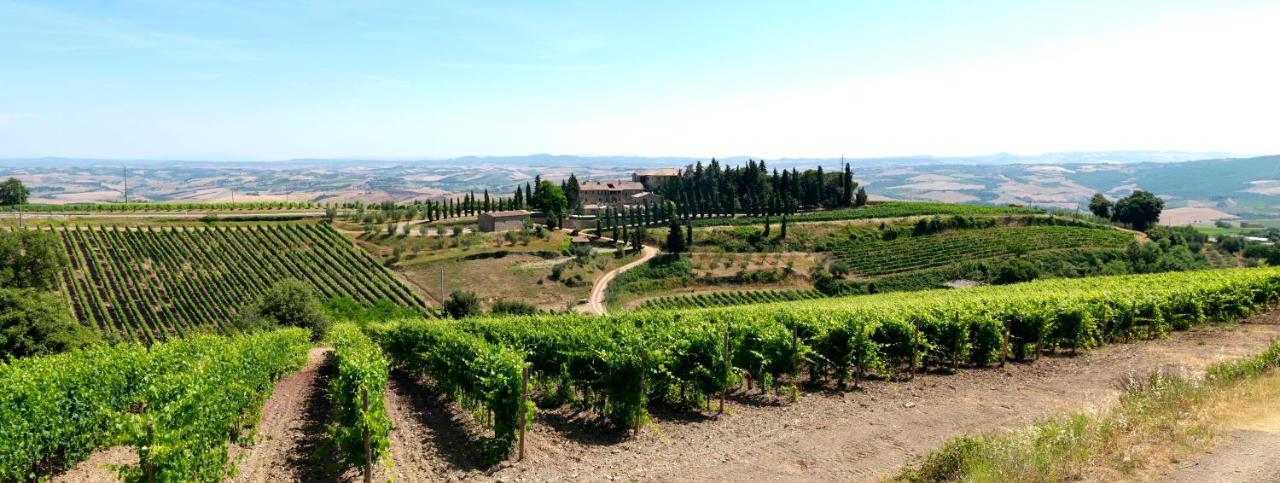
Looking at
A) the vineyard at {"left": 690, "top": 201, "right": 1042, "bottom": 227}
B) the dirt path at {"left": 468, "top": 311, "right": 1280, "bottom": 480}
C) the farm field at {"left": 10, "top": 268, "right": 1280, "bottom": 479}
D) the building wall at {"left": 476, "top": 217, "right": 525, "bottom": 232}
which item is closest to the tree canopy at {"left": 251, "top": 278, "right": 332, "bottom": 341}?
the farm field at {"left": 10, "top": 268, "right": 1280, "bottom": 479}

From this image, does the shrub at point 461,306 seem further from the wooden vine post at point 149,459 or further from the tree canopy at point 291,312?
the wooden vine post at point 149,459

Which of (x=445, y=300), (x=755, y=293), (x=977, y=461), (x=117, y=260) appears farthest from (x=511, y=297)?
(x=977, y=461)

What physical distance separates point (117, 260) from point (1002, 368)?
8940 cm

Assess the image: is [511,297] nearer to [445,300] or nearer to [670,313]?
[445,300]

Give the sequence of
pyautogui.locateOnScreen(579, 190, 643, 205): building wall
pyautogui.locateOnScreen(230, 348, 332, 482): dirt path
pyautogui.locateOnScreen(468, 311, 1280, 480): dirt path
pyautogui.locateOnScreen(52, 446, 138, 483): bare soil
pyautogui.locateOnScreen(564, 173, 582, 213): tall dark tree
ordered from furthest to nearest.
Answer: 1. pyautogui.locateOnScreen(579, 190, 643, 205): building wall
2. pyautogui.locateOnScreen(564, 173, 582, 213): tall dark tree
3. pyautogui.locateOnScreen(230, 348, 332, 482): dirt path
4. pyautogui.locateOnScreen(52, 446, 138, 483): bare soil
5. pyautogui.locateOnScreen(468, 311, 1280, 480): dirt path

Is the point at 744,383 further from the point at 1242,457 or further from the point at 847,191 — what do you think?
the point at 847,191

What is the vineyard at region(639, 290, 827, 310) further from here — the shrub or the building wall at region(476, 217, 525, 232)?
the building wall at region(476, 217, 525, 232)

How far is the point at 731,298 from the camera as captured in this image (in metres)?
77.5

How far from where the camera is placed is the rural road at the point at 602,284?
71.0 meters

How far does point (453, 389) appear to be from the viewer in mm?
19906

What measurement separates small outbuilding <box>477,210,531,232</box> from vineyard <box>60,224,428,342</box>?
72.9 ft

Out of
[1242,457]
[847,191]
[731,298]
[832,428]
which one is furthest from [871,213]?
[1242,457]

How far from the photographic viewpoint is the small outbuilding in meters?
105

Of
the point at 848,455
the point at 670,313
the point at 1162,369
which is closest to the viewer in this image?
the point at 848,455
